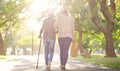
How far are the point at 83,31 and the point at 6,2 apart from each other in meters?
12.7

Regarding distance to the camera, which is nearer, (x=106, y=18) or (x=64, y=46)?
(x=64, y=46)

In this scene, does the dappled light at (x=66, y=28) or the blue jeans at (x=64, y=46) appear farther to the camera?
the dappled light at (x=66, y=28)

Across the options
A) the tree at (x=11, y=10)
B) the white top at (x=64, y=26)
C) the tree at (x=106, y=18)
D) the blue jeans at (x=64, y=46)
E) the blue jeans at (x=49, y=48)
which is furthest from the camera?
the tree at (x=11, y=10)

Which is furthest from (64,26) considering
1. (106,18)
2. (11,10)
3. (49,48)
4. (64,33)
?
(11,10)

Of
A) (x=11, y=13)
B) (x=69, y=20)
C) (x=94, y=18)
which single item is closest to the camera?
(x=69, y=20)

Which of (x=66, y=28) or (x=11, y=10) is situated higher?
(x=11, y=10)

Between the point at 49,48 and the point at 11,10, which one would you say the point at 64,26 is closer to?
the point at 49,48

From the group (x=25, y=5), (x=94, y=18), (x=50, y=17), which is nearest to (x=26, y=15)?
(x=25, y=5)

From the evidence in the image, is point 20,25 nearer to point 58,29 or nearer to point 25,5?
point 25,5

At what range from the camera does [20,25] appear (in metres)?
58.9

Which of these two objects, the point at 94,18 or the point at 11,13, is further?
the point at 11,13

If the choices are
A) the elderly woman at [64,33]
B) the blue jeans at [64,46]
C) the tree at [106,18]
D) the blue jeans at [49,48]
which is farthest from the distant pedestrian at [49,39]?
the tree at [106,18]

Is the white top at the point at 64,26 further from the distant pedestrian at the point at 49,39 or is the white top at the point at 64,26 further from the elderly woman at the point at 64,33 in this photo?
the distant pedestrian at the point at 49,39

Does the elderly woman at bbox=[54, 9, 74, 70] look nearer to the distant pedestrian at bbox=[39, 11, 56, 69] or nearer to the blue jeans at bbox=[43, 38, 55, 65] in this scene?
the distant pedestrian at bbox=[39, 11, 56, 69]
